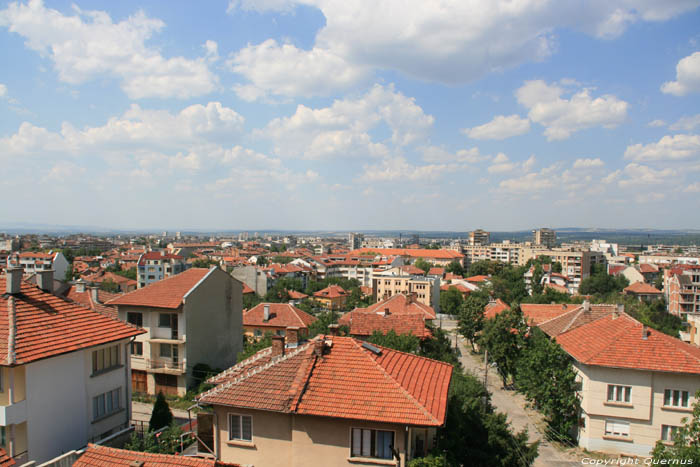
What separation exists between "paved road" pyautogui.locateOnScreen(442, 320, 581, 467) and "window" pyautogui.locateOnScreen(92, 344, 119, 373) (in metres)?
16.1

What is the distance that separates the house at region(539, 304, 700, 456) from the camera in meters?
21.9

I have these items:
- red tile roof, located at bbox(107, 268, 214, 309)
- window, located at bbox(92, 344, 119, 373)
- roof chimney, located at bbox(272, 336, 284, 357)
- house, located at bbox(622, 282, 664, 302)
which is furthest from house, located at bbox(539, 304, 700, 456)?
house, located at bbox(622, 282, 664, 302)

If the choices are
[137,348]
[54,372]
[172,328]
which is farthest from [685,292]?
[54,372]

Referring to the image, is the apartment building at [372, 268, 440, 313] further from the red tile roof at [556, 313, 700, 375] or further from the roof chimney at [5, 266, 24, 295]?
the roof chimney at [5, 266, 24, 295]

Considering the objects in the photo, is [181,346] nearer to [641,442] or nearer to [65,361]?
[65,361]

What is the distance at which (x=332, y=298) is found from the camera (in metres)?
86.9

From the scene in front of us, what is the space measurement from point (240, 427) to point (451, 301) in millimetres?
73362

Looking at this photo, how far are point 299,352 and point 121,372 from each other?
768 centimetres

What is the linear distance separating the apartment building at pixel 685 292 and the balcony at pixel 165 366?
8334 centimetres

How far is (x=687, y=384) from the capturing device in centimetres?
2178

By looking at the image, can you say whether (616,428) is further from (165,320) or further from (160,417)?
(165,320)

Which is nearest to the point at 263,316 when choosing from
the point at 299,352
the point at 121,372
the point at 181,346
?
the point at 181,346

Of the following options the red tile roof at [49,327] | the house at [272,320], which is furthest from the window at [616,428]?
the house at [272,320]

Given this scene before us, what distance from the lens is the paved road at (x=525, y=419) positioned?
74.0 feet
